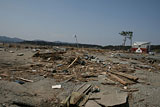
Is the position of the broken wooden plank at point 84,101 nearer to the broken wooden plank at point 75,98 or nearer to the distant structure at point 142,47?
the broken wooden plank at point 75,98

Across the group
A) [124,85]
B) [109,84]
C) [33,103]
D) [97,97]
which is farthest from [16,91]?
[124,85]

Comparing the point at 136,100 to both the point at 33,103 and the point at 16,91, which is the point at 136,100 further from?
the point at 16,91

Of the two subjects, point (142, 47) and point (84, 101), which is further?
point (142, 47)

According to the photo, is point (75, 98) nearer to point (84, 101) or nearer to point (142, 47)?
point (84, 101)

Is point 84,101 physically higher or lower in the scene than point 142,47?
lower

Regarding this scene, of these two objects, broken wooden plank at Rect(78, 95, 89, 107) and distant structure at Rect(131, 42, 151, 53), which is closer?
broken wooden plank at Rect(78, 95, 89, 107)

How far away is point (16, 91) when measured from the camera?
3879 millimetres

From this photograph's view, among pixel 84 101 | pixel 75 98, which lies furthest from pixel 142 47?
pixel 75 98

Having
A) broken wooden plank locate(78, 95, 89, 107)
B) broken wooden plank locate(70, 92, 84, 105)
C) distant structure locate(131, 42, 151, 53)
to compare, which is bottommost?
broken wooden plank locate(78, 95, 89, 107)

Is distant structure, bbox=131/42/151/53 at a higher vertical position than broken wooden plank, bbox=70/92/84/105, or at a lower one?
higher

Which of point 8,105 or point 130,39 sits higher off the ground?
point 130,39

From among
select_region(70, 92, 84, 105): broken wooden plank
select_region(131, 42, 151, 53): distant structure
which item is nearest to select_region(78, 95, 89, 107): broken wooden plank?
select_region(70, 92, 84, 105): broken wooden plank

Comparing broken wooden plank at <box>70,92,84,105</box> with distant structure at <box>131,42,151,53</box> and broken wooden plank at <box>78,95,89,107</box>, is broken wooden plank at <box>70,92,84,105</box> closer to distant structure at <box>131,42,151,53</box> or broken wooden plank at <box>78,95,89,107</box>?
broken wooden plank at <box>78,95,89,107</box>

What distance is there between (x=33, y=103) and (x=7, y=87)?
1576 millimetres
